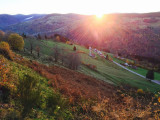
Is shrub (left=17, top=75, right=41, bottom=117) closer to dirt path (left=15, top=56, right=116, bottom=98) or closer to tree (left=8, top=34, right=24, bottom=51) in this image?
dirt path (left=15, top=56, right=116, bottom=98)

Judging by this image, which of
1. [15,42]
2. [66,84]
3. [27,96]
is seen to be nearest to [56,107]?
[27,96]

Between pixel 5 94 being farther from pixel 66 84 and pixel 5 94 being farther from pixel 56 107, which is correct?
pixel 66 84

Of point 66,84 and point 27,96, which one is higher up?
point 27,96

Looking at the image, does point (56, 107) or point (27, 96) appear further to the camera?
point (56, 107)

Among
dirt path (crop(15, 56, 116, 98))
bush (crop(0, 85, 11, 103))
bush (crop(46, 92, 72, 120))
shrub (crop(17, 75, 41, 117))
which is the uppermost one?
shrub (crop(17, 75, 41, 117))

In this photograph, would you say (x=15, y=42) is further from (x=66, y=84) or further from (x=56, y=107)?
(x=56, y=107)

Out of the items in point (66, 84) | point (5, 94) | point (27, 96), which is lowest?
point (66, 84)

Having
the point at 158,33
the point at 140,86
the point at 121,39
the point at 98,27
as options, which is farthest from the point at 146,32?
the point at 140,86

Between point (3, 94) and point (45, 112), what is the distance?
2.27 meters

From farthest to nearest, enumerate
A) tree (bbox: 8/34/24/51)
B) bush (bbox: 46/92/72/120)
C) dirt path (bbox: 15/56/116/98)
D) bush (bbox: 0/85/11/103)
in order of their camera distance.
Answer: tree (bbox: 8/34/24/51), dirt path (bbox: 15/56/116/98), bush (bbox: 46/92/72/120), bush (bbox: 0/85/11/103)

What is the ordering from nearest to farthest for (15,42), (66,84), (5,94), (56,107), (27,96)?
(27,96)
(5,94)
(56,107)
(66,84)
(15,42)

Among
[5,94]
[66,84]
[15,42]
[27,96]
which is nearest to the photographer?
[27,96]

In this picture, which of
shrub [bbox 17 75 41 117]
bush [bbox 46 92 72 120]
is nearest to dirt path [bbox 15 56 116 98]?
bush [bbox 46 92 72 120]

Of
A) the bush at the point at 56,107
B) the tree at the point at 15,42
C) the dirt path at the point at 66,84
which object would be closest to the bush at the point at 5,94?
the bush at the point at 56,107
